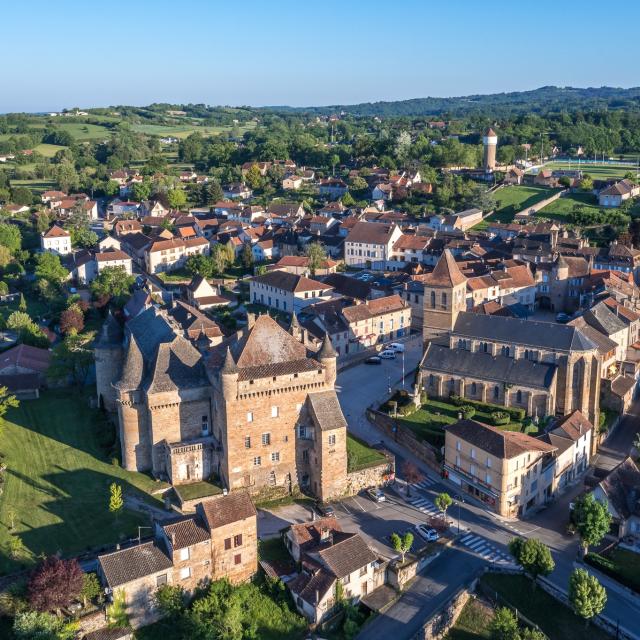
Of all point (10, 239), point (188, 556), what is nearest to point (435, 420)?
point (188, 556)

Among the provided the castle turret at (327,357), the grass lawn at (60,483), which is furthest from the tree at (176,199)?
the castle turret at (327,357)

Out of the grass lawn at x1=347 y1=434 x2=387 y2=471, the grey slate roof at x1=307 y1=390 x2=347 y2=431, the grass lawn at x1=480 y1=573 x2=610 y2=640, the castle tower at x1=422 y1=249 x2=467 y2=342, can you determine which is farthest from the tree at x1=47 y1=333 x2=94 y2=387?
the grass lawn at x1=480 y1=573 x2=610 y2=640

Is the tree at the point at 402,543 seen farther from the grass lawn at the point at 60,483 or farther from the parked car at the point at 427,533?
the grass lawn at the point at 60,483

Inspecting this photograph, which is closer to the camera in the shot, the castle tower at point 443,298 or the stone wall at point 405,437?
the stone wall at point 405,437

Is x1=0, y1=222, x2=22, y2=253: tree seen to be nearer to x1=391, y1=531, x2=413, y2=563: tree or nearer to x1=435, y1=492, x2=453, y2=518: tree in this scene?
x1=435, y1=492, x2=453, y2=518: tree

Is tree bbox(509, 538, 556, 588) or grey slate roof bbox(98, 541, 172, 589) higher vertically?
grey slate roof bbox(98, 541, 172, 589)

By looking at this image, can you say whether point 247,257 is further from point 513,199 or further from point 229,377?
point 229,377

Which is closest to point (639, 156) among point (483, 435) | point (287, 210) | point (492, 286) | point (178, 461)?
point (287, 210)
